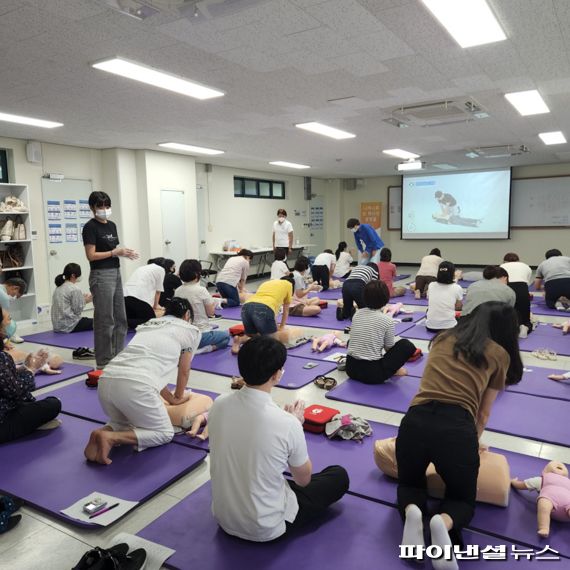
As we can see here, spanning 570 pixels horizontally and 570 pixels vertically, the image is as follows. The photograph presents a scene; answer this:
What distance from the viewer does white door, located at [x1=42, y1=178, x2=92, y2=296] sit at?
7.11m

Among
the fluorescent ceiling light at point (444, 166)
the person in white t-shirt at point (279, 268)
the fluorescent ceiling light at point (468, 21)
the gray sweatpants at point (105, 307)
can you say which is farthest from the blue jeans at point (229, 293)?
the fluorescent ceiling light at point (444, 166)

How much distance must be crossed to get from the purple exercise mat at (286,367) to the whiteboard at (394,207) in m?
9.49

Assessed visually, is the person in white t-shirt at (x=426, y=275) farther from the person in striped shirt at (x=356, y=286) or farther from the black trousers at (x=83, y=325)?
the black trousers at (x=83, y=325)

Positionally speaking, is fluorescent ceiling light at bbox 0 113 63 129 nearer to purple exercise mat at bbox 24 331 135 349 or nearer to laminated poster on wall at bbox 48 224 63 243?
laminated poster on wall at bbox 48 224 63 243

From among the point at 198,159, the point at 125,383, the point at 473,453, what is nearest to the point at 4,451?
the point at 125,383

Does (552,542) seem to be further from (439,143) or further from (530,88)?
(439,143)

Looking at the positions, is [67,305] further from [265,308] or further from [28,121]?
[265,308]

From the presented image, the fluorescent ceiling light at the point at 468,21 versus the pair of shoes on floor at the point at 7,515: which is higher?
the fluorescent ceiling light at the point at 468,21

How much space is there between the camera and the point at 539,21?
3.00m

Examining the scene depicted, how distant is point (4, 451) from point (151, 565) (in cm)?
153

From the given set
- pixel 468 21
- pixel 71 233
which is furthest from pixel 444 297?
pixel 71 233

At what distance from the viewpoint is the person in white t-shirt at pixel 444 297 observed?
17.0ft

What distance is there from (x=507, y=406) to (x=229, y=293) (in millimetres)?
4687

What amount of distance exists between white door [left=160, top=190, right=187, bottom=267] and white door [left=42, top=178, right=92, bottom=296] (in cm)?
125
